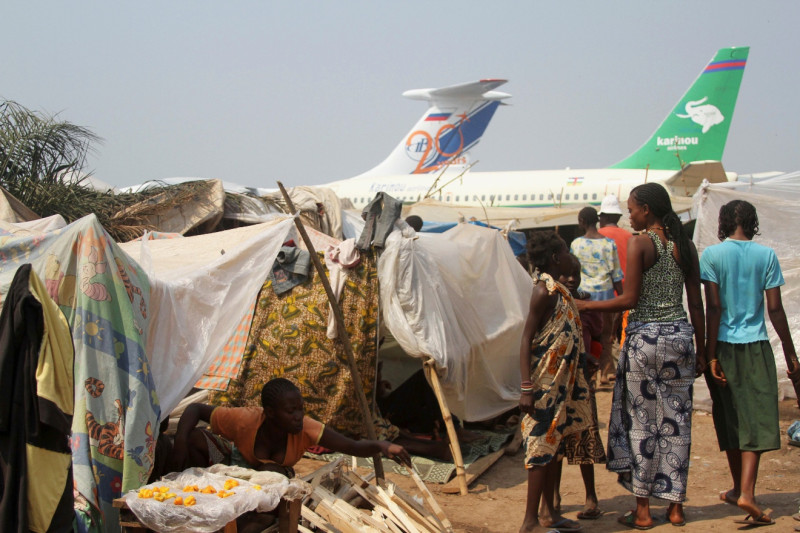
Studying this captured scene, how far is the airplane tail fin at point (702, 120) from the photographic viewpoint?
65.0 ft

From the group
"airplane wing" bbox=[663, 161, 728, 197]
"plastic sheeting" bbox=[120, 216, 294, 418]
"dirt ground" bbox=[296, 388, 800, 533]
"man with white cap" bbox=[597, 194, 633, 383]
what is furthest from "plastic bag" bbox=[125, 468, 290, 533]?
"airplane wing" bbox=[663, 161, 728, 197]

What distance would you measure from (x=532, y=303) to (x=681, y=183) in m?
13.8

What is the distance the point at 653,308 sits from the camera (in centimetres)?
384

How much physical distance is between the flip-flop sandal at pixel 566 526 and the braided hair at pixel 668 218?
1.42 m

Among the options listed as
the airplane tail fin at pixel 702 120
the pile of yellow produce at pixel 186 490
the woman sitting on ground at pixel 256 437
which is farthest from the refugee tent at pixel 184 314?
the airplane tail fin at pixel 702 120

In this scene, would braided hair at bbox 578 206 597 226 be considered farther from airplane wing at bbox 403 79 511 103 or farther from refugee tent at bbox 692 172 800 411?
airplane wing at bbox 403 79 511 103

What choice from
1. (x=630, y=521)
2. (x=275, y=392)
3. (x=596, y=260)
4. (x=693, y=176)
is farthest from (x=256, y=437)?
(x=693, y=176)

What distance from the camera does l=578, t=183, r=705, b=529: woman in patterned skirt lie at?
12.5 ft

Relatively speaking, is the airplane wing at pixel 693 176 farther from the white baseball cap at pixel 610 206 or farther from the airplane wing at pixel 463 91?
the airplane wing at pixel 463 91

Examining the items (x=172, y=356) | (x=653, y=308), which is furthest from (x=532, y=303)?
(x=172, y=356)

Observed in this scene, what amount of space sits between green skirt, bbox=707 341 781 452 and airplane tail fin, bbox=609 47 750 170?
17200 millimetres

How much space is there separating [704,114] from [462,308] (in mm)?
16976

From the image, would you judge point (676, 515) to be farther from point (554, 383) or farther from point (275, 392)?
point (275, 392)

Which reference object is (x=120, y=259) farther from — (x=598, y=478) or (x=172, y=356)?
(x=598, y=478)
